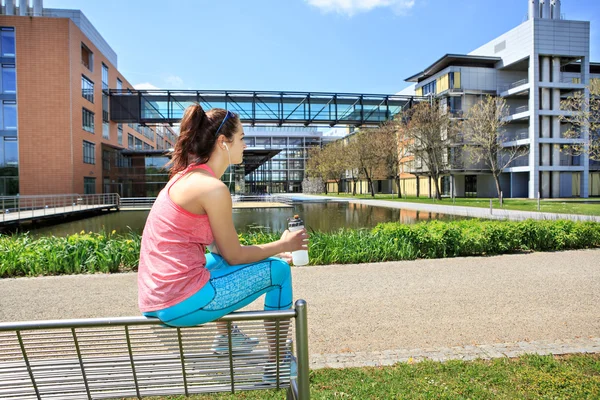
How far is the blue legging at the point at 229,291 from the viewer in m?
1.82

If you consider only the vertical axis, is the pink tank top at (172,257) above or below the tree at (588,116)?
below

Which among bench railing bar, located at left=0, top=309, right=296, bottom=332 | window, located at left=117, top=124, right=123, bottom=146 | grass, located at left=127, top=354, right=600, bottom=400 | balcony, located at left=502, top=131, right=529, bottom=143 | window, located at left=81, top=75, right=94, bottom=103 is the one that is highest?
window, located at left=81, top=75, right=94, bottom=103

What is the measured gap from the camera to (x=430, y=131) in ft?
128

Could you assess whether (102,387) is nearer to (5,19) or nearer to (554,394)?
(554,394)

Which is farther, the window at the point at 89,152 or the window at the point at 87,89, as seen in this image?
the window at the point at 89,152

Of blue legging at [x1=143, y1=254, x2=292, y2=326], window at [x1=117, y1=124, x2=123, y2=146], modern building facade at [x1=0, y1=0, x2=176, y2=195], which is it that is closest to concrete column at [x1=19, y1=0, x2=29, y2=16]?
modern building facade at [x1=0, y1=0, x2=176, y2=195]

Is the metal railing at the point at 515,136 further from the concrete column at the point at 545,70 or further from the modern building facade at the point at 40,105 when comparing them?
the modern building facade at the point at 40,105

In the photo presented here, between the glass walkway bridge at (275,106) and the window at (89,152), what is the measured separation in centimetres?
636

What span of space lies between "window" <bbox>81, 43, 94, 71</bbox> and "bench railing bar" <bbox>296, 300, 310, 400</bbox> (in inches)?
1668

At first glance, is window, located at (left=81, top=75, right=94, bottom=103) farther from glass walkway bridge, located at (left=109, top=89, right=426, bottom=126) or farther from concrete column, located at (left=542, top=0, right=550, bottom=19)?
concrete column, located at (left=542, top=0, right=550, bottom=19)

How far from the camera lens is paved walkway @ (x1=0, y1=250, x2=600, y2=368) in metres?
3.90

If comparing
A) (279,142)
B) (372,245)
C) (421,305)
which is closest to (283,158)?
(279,142)

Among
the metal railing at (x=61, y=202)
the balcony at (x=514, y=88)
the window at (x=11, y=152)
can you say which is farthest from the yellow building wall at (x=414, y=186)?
the window at (x=11, y=152)

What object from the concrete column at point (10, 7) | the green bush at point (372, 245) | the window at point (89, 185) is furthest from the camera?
the concrete column at point (10, 7)
